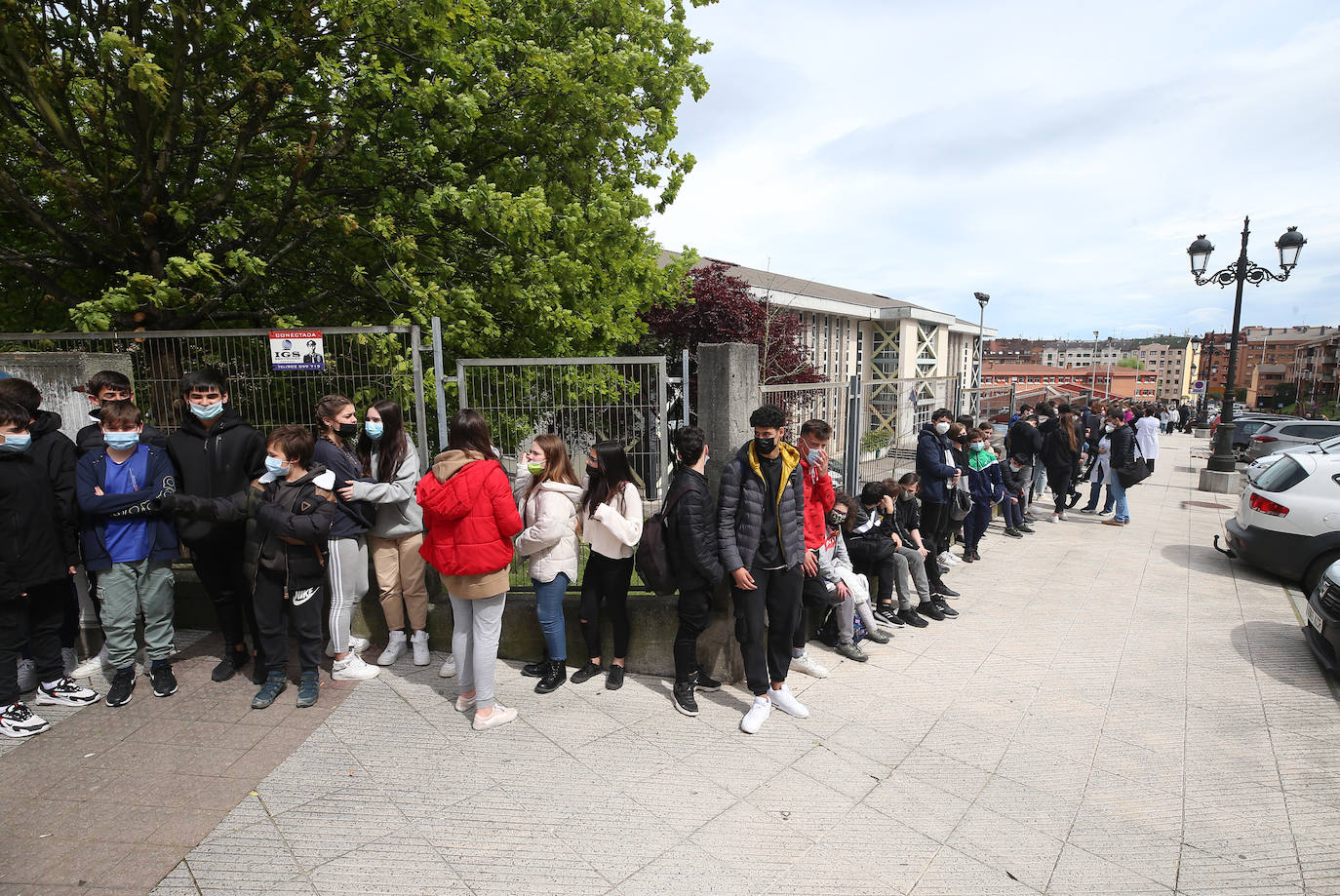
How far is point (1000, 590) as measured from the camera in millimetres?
6914

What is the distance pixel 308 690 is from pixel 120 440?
1.90 meters

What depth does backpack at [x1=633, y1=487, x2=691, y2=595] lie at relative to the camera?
4242 millimetres

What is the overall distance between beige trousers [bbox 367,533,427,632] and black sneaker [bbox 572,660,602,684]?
1218 mm

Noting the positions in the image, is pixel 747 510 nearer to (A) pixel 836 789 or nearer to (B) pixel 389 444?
(A) pixel 836 789

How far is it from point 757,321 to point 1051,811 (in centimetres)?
1457

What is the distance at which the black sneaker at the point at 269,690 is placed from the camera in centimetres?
411

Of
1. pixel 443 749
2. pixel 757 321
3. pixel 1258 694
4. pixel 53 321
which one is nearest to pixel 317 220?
pixel 53 321

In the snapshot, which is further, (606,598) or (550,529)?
(606,598)

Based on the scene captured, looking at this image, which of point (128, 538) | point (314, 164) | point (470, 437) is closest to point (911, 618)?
point (470, 437)

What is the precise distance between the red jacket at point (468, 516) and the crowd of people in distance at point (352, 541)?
0.01 metres

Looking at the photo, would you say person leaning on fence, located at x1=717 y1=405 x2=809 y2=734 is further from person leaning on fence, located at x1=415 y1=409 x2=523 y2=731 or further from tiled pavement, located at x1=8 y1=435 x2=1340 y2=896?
person leaning on fence, located at x1=415 y1=409 x2=523 y2=731

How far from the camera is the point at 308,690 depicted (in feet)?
13.7

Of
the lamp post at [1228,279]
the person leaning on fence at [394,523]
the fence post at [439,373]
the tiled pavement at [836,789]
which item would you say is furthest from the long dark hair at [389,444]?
the lamp post at [1228,279]

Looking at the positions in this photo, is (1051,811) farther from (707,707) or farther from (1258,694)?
(1258,694)
